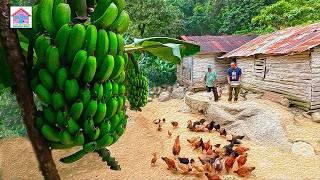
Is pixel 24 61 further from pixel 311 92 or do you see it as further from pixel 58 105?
pixel 311 92

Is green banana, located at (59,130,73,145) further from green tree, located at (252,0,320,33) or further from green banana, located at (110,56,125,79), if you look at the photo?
green tree, located at (252,0,320,33)

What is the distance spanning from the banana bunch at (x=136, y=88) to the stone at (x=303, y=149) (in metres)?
5.90

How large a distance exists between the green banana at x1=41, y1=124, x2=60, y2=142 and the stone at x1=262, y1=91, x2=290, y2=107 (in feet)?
40.3

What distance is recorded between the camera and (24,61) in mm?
1838

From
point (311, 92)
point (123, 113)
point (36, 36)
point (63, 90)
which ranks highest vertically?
point (36, 36)

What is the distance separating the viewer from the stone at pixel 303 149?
8623 millimetres

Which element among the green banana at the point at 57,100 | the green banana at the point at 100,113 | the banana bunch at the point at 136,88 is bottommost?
the banana bunch at the point at 136,88

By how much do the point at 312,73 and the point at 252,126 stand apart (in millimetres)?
3286

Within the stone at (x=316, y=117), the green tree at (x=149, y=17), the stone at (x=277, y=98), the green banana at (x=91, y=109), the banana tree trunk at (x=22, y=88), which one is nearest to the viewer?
the banana tree trunk at (x=22, y=88)

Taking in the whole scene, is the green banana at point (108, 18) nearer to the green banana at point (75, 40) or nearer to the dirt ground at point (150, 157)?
the green banana at point (75, 40)

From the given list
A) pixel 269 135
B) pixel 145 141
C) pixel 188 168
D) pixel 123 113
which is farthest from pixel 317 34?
pixel 123 113

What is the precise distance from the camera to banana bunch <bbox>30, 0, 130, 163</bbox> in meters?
1.84

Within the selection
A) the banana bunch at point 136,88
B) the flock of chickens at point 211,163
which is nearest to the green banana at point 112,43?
the banana bunch at point 136,88

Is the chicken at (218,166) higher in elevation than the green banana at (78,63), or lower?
lower
